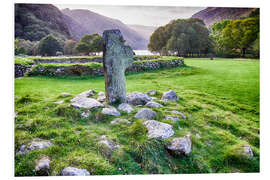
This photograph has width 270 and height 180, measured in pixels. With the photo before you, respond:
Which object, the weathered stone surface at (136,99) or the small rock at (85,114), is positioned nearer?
the small rock at (85,114)

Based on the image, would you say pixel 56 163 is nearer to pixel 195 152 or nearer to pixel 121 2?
pixel 195 152

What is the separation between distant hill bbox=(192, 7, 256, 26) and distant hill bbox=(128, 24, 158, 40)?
4.99ft

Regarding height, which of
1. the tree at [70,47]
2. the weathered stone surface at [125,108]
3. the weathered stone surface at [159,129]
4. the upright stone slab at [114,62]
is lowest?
the weathered stone surface at [159,129]

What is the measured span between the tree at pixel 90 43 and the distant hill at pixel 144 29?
1.20 m

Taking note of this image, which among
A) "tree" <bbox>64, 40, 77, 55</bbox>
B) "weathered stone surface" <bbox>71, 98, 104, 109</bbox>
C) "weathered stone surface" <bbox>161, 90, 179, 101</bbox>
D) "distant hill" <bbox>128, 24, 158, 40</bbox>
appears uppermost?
"tree" <bbox>64, 40, 77, 55</bbox>

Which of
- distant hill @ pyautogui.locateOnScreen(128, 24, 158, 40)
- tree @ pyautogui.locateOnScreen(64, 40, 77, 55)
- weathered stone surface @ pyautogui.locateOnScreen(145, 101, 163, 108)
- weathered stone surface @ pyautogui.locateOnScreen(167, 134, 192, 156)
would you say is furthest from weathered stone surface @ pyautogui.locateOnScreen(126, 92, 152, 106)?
tree @ pyautogui.locateOnScreen(64, 40, 77, 55)

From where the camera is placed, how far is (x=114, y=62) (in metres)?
3.56

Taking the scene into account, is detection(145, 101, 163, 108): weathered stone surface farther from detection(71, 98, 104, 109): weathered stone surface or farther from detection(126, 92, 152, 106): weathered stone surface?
detection(71, 98, 104, 109): weathered stone surface

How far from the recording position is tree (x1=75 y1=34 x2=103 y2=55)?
6.85 meters

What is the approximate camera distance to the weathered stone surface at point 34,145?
245 centimetres

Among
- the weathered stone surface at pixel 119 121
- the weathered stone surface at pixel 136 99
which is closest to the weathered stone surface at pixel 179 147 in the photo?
the weathered stone surface at pixel 119 121

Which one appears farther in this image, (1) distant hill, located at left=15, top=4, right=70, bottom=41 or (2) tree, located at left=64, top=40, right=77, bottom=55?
(2) tree, located at left=64, top=40, right=77, bottom=55

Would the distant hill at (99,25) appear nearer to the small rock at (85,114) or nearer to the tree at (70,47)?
the tree at (70,47)

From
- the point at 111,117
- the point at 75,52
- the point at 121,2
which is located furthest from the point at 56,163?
the point at 75,52
